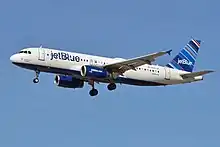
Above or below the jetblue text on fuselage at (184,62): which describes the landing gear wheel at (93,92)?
below

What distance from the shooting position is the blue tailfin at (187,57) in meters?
104

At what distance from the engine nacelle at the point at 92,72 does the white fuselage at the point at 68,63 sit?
812 mm

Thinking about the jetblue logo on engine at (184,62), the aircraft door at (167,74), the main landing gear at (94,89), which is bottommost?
the main landing gear at (94,89)

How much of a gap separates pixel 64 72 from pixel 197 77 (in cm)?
1655

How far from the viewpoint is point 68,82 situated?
3917 inches

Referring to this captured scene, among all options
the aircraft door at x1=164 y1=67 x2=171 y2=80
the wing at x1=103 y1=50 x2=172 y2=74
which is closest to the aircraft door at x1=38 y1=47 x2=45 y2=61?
the wing at x1=103 y1=50 x2=172 y2=74

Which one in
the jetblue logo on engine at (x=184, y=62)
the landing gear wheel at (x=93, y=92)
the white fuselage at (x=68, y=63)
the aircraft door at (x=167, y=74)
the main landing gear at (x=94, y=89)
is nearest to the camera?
the white fuselage at (x=68, y=63)

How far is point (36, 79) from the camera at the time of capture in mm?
90188

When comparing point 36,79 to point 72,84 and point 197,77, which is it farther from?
point 197,77

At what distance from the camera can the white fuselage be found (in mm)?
91812

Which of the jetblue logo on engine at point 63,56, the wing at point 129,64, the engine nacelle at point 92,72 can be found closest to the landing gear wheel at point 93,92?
the wing at point 129,64

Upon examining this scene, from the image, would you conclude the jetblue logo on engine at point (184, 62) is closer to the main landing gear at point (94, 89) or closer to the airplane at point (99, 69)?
the airplane at point (99, 69)

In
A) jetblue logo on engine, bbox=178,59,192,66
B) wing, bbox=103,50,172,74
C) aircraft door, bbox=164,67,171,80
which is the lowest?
wing, bbox=103,50,172,74

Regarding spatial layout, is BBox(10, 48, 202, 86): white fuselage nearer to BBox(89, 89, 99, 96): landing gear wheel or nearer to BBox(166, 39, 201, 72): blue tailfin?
BBox(89, 89, 99, 96): landing gear wheel
